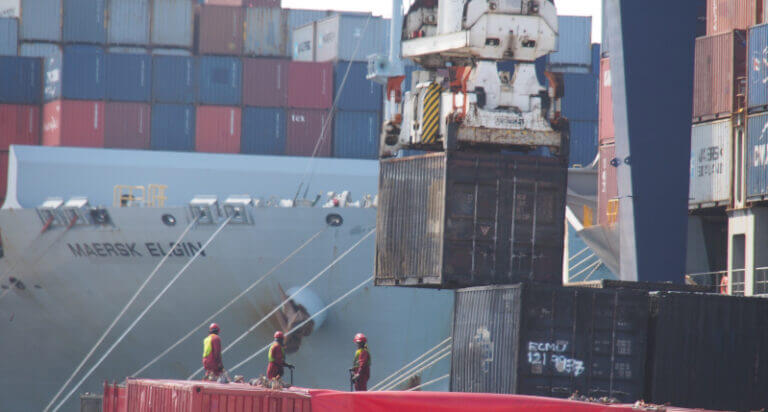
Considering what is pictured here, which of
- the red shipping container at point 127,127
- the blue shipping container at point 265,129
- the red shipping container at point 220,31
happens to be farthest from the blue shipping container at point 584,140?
the red shipping container at point 127,127

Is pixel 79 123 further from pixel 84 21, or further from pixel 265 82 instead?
pixel 265 82

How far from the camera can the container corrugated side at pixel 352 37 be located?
3766cm

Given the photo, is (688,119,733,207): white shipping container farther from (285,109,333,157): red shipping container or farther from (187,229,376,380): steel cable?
(285,109,333,157): red shipping container

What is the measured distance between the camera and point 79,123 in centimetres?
3638

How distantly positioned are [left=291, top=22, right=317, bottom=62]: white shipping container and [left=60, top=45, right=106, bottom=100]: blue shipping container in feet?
19.5

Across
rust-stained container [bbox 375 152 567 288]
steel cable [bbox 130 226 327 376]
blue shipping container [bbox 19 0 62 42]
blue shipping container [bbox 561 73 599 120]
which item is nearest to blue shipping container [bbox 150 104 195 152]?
blue shipping container [bbox 19 0 62 42]

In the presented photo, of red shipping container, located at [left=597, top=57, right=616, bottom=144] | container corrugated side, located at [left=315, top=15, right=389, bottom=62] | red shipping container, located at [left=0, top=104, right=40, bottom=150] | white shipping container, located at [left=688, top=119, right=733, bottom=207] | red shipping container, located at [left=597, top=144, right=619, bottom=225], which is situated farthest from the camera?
container corrugated side, located at [left=315, top=15, right=389, bottom=62]

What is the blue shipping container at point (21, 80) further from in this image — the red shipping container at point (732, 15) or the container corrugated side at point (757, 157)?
the container corrugated side at point (757, 157)

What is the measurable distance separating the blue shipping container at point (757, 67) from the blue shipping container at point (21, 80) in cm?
2110

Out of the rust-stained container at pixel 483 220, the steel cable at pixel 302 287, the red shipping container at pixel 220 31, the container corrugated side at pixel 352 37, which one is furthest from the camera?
the red shipping container at pixel 220 31

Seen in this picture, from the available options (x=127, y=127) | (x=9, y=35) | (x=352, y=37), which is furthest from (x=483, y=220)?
(x=9, y=35)

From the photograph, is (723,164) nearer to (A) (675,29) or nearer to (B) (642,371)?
(A) (675,29)

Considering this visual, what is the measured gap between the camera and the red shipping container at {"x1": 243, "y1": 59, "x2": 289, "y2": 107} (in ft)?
120

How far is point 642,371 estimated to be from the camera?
2020cm
